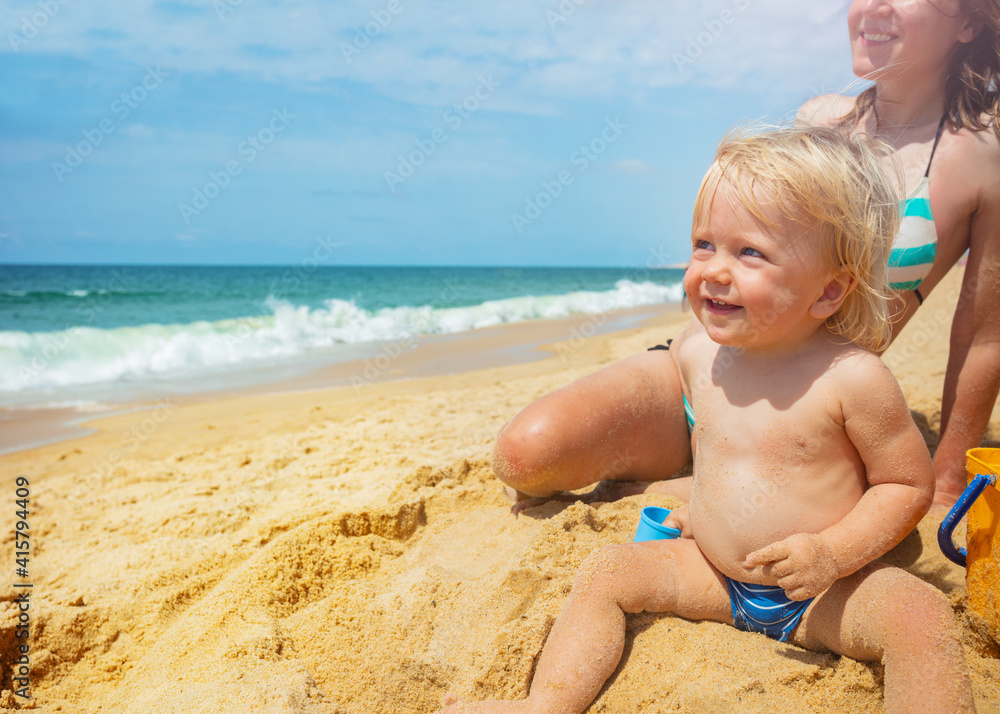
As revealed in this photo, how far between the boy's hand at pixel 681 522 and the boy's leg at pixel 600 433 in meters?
0.40

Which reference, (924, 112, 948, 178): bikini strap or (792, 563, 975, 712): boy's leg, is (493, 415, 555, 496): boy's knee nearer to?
(792, 563, 975, 712): boy's leg

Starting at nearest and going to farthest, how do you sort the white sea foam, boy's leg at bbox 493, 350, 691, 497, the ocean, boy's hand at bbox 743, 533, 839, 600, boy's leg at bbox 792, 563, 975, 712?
1. boy's leg at bbox 792, 563, 975, 712
2. boy's hand at bbox 743, 533, 839, 600
3. boy's leg at bbox 493, 350, 691, 497
4. the ocean
5. the white sea foam

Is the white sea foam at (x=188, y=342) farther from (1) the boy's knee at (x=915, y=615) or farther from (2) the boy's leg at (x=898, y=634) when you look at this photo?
(1) the boy's knee at (x=915, y=615)

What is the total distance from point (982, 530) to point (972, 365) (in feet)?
3.18

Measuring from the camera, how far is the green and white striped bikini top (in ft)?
6.83

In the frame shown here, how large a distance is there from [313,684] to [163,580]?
93cm

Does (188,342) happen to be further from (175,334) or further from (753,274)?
(753,274)

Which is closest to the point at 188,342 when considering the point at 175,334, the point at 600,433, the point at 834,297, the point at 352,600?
the point at 175,334

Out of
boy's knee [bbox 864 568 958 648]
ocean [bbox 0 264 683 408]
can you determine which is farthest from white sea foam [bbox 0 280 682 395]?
boy's knee [bbox 864 568 958 648]

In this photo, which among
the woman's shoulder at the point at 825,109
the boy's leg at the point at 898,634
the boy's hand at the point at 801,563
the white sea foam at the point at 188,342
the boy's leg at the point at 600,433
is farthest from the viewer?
the white sea foam at the point at 188,342

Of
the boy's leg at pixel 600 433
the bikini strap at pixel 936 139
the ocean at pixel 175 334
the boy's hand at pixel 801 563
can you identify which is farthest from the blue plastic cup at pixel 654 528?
the ocean at pixel 175 334

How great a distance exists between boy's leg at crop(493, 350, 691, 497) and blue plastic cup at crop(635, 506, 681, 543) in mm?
322

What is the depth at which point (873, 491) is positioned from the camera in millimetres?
1522

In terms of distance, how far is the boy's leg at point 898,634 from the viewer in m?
1.29
